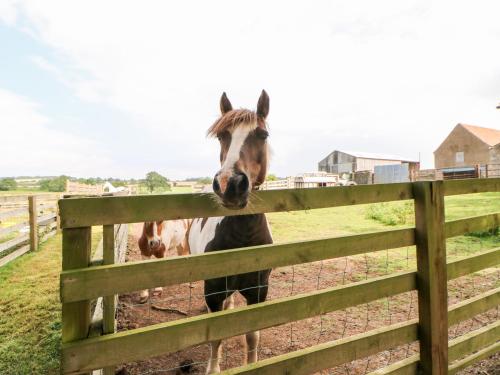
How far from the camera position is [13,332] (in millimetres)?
3988

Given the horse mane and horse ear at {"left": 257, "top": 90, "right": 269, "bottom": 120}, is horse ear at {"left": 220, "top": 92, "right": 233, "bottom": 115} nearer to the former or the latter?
horse ear at {"left": 257, "top": 90, "right": 269, "bottom": 120}

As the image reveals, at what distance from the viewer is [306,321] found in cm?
438

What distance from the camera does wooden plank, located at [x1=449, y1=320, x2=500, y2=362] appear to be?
258cm

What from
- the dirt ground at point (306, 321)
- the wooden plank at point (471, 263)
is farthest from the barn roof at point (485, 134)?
the wooden plank at point (471, 263)

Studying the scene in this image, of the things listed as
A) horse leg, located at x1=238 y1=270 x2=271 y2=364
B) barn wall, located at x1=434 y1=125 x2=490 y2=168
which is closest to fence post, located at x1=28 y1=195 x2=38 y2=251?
horse leg, located at x1=238 y1=270 x2=271 y2=364

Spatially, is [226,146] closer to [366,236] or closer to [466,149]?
[366,236]

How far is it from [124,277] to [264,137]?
163 cm

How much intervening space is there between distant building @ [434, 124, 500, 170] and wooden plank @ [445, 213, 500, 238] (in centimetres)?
4325

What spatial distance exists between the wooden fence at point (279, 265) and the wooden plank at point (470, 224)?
1cm

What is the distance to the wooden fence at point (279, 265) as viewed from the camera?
1.42m

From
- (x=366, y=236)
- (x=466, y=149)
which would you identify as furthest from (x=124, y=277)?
(x=466, y=149)

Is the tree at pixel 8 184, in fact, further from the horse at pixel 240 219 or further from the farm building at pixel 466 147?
the farm building at pixel 466 147

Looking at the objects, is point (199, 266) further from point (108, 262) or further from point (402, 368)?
point (402, 368)

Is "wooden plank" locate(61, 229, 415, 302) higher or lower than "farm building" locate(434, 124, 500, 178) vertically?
lower
